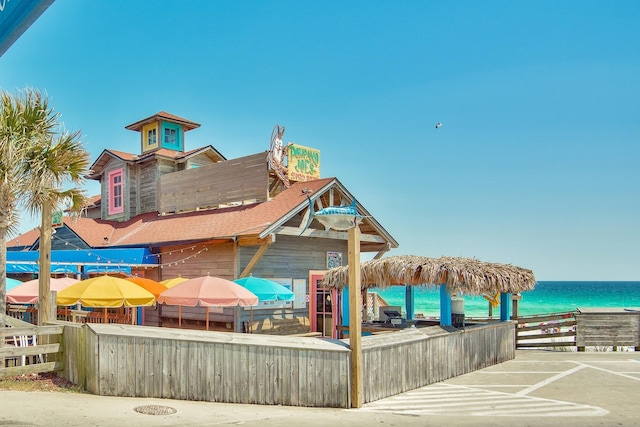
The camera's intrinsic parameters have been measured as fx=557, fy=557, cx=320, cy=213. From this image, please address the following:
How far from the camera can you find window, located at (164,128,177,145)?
2511 cm

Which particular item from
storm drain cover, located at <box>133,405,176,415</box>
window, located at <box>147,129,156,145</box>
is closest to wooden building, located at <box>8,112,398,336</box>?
window, located at <box>147,129,156,145</box>

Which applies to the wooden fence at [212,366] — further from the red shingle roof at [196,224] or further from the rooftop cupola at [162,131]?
the rooftop cupola at [162,131]

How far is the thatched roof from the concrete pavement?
7.09 feet

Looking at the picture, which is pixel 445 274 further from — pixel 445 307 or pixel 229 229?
pixel 229 229

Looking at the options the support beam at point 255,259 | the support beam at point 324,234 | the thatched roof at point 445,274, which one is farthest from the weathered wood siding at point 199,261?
the thatched roof at point 445,274

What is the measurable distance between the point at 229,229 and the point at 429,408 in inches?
385

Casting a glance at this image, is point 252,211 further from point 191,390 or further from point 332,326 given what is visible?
point 191,390

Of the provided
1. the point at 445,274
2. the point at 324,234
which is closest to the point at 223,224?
the point at 324,234

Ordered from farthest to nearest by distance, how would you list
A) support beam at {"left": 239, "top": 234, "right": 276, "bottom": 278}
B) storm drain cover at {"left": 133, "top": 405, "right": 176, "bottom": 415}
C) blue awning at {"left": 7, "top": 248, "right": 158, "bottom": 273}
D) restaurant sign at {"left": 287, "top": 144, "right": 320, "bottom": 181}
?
restaurant sign at {"left": 287, "top": 144, "right": 320, "bottom": 181}
blue awning at {"left": 7, "top": 248, "right": 158, "bottom": 273}
support beam at {"left": 239, "top": 234, "right": 276, "bottom": 278}
storm drain cover at {"left": 133, "top": 405, "right": 176, "bottom": 415}

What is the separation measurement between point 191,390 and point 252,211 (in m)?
10.3

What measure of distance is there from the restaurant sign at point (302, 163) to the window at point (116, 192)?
29.1 feet

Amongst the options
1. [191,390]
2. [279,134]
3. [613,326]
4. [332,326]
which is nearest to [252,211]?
[279,134]

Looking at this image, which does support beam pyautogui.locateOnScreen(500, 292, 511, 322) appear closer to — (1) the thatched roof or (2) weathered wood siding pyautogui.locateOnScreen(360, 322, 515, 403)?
(2) weathered wood siding pyautogui.locateOnScreen(360, 322, 515, 403)

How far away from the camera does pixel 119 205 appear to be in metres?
25.0
